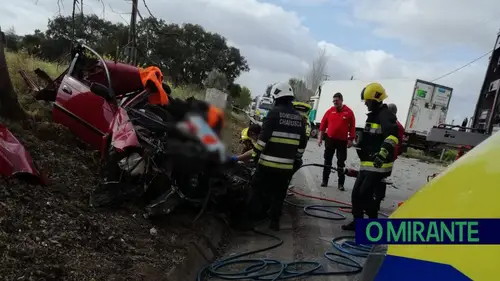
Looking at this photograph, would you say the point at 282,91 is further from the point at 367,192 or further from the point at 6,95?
the point at 6,95

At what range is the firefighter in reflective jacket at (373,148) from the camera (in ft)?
17.7

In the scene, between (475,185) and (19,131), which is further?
(19,131)

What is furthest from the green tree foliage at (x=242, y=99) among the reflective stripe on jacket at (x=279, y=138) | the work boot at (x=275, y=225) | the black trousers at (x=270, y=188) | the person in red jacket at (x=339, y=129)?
the person in red jacket at (x=339, y=129)

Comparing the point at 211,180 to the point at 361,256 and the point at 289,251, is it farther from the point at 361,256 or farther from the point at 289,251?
the point at 361,256

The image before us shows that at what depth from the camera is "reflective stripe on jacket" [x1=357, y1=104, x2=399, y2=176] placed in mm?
5293

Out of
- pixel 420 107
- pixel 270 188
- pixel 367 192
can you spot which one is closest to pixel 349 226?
pixel 367 192

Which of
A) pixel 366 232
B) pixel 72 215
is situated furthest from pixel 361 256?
pixel 366 232

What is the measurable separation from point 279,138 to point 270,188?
695 mm

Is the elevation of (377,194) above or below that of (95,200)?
above

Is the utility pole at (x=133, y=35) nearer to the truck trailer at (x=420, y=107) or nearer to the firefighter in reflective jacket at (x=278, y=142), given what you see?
the firefighter in reflective jacket at (x=278, y=142)

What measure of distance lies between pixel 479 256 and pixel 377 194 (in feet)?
15.0

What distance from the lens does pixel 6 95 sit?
536cm

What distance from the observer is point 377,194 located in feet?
19.1

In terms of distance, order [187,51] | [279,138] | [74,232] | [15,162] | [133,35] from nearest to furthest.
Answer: [74,232] < [15,162] < [279,138] < [187,51] < [133,35]
